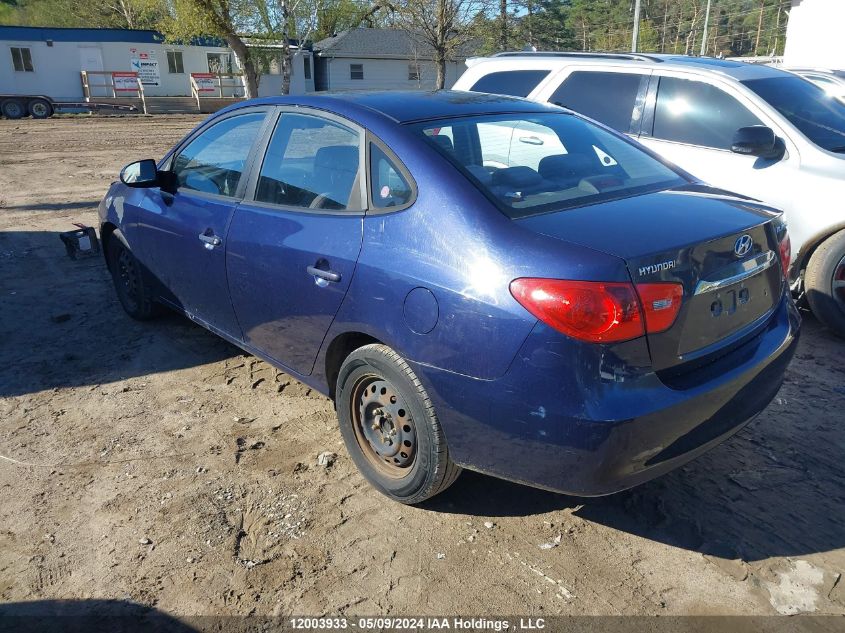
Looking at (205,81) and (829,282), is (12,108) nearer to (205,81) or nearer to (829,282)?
(205,81)

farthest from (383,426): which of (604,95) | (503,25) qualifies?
(503,25)

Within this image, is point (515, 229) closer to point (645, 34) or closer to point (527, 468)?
point (527, 468)

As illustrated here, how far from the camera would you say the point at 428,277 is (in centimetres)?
274

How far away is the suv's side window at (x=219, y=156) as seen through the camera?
396 cm

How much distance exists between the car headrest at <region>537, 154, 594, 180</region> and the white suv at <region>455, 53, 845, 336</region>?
221 cm

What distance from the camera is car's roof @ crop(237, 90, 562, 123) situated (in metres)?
3.37

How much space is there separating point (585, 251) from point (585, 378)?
46 cm

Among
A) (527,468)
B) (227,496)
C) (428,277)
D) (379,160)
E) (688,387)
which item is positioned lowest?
(227,496)

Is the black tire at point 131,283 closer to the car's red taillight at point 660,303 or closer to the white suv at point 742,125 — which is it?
the car's red taillight at point 660,303

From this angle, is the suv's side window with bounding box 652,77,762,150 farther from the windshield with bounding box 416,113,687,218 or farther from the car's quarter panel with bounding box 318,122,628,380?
the car's quarter panel with bounding box 318,122,628,380

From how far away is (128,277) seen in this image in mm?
5332

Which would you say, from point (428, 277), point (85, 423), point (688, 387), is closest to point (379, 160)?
point (428, 277)

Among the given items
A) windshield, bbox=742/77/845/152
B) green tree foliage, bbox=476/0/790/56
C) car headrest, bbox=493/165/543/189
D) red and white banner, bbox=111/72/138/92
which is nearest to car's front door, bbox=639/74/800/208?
windshield, bbox=742/77/845/152

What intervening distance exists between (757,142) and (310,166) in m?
3.33
